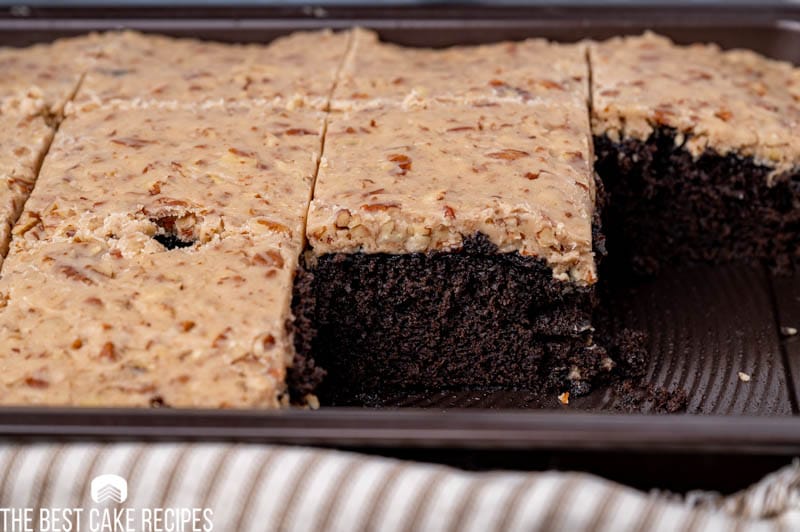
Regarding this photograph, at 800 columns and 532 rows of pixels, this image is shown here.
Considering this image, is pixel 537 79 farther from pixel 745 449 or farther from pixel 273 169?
pixel 745 449

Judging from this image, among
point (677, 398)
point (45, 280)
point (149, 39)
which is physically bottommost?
point (677, 398)

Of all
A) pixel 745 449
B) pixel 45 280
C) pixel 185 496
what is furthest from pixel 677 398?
pixel 45 280

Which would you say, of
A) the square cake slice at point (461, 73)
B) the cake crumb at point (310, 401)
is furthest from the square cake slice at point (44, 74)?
the cake crumb at point (310, 401)

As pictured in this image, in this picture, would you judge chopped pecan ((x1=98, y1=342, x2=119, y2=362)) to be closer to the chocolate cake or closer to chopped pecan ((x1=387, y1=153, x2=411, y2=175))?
the chocolate cake

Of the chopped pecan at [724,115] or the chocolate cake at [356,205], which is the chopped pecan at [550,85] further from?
the chopped pecan at [724,115]

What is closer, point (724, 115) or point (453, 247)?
point (453, 247)

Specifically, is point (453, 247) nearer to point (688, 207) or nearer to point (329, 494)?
point (329, 494)

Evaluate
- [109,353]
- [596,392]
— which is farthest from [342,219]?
[596,392]
